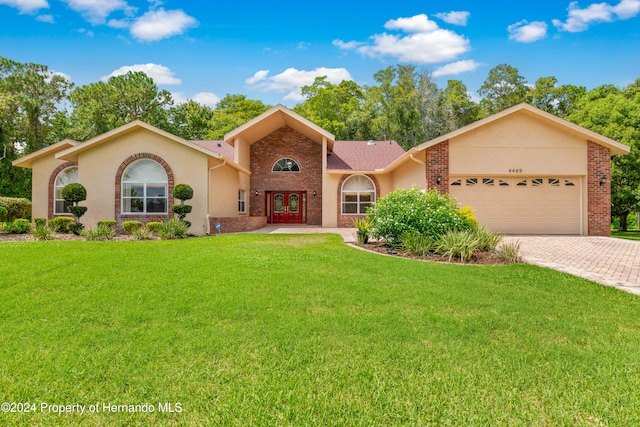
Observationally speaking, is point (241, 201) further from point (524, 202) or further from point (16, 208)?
point (524, 202)

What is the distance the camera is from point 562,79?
34.2 metres

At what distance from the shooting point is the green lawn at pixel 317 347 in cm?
254

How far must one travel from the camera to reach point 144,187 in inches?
567

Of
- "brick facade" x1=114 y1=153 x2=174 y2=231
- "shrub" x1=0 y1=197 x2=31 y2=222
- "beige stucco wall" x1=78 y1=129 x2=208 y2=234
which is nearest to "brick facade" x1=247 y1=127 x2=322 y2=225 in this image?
"beige stucco wall" x1=78 y1=129 x2=208 y2=234

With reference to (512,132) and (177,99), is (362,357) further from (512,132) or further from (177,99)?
(177,99)

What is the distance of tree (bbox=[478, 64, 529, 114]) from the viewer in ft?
119

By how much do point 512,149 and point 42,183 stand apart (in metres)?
21.5

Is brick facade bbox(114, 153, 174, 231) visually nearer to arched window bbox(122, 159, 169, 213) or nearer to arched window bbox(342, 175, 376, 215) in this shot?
arched window bbox(122, 159, 169, 213)

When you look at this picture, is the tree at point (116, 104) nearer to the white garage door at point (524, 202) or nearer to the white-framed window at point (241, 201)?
the white-framed window at point (241, 201)

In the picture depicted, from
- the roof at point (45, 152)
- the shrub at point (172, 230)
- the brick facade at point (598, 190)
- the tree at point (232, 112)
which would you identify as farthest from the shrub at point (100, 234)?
the tree at point (232, 112)

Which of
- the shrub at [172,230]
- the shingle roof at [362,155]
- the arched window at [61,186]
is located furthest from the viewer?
the shingle roof at [362,155]

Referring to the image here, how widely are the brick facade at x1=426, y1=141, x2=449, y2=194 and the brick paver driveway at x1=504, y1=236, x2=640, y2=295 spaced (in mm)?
3671

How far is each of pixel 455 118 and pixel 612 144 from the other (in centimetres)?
2265

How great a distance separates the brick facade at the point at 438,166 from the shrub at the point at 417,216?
12.9 ft
